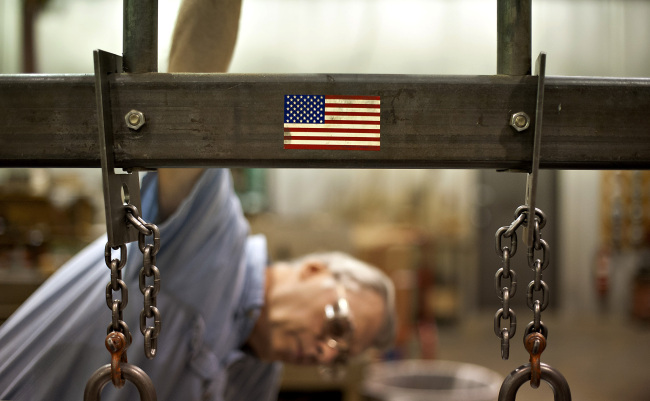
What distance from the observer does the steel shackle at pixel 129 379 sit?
52cm

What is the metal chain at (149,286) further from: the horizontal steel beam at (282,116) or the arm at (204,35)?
the arm at (204,35)

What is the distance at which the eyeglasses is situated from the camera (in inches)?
50.9

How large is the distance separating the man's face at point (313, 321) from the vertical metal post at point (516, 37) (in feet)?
2.77

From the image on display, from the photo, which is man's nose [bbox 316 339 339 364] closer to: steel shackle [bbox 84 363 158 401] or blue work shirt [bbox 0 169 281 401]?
blue work shirt [bbox 0 169 281 401]

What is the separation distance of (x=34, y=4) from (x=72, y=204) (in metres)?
1.22

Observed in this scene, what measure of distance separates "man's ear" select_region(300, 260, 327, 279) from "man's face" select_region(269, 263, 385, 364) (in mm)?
26

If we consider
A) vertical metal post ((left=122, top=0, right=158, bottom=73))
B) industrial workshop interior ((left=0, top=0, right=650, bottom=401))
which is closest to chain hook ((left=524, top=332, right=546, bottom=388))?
vertical metal post ((left=122, top=0, right=158, bottom=73))

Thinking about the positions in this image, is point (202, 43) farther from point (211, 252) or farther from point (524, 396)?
point (524, 396)

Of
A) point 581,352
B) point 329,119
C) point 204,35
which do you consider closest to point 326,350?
point 204,35

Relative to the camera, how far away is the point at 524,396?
366 cm

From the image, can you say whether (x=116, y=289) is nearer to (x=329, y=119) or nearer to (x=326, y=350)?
(x=329, y=119)

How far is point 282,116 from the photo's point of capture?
1.82ft

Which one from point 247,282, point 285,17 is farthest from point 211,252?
point 285,17

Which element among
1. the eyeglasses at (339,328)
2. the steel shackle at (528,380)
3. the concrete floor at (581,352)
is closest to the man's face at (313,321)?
the eyeglasses at (339,328)
